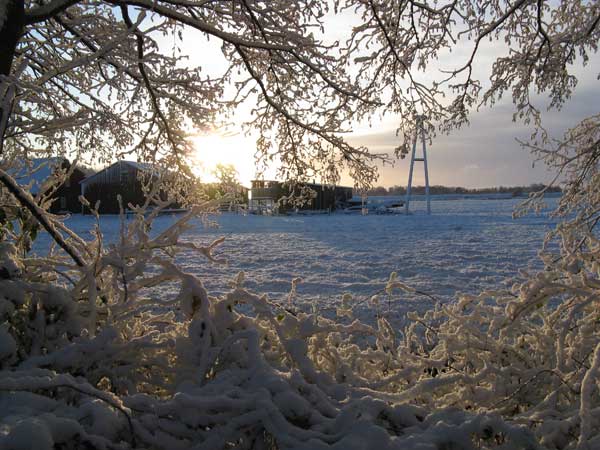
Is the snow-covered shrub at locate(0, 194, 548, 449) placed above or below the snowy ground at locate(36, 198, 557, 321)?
above

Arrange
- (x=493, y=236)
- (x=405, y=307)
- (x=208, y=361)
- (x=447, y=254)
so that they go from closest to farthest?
(x=208, y=361) < (x=405, y=307) < (x=447, y=254) < (x=493, y=236)

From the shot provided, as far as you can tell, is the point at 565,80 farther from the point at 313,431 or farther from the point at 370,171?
the point at 313,431

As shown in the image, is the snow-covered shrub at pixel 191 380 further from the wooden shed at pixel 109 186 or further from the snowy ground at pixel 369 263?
the wooden shed at pixel 109 186

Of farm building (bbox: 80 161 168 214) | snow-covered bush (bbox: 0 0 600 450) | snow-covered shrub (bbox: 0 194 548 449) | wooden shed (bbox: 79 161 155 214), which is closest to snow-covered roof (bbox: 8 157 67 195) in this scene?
snow-covered bush (bbox: 0 0 600 450)

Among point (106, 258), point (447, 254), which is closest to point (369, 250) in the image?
point (447, 254)

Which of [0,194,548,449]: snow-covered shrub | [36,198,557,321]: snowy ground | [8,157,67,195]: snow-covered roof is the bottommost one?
[36,198,557,321]: snowy ground

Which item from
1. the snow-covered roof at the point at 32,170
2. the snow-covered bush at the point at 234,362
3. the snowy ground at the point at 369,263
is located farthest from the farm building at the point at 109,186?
the snow-covered bush at the point at 234,362

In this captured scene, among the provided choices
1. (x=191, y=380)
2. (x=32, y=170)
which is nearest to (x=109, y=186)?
(x=32, y=170)

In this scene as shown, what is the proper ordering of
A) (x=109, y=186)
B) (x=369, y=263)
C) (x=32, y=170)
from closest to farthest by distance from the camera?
(x=32, y=170)
(x=369, y=263)
(x=109, y=186)

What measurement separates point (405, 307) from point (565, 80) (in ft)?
11.8

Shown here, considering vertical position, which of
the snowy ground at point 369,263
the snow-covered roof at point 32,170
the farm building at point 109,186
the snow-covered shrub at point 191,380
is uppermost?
the farm building at point 109,186

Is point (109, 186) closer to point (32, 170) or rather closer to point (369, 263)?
point (369, 263)

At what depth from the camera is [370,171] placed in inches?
152

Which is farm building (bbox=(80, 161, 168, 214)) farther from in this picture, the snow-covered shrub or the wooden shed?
the snow-covered shrub
